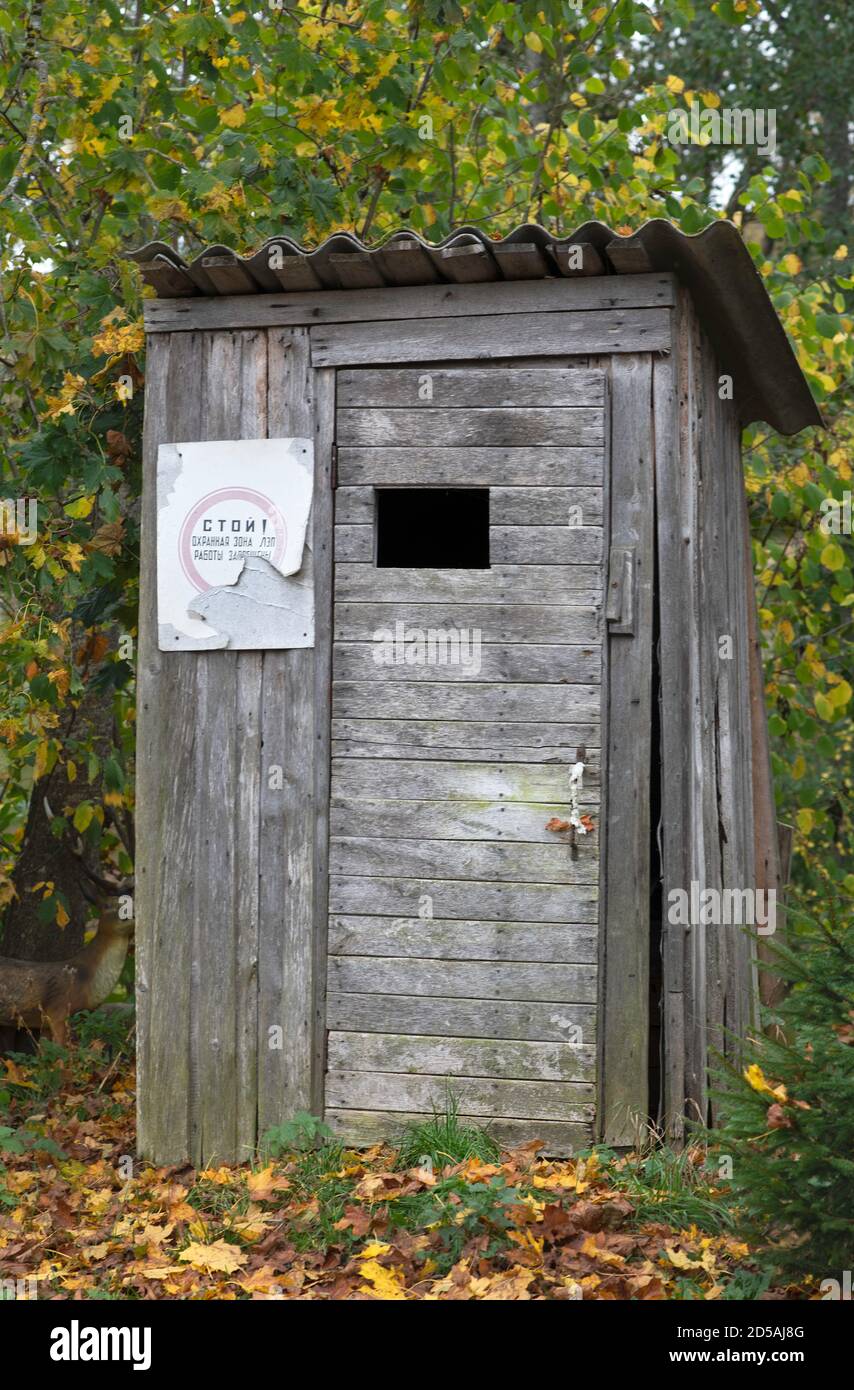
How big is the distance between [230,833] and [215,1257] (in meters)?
1.68

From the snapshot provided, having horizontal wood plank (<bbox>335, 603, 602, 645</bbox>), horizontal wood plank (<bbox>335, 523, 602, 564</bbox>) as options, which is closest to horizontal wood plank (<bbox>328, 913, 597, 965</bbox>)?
horizontal wood plank (<bbox>335, 603, 602, 645</bbox>)

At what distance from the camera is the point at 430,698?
560 centimetres

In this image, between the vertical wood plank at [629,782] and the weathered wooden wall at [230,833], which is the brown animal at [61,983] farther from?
the vertical wood plank at [629,782]

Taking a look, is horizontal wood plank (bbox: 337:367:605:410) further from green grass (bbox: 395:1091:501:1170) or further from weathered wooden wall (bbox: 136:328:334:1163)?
green grass (bbox: 395:1091:501:1170)

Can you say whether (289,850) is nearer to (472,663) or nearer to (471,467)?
(472,663)

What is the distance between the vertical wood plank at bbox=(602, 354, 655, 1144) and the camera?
537 centimetres

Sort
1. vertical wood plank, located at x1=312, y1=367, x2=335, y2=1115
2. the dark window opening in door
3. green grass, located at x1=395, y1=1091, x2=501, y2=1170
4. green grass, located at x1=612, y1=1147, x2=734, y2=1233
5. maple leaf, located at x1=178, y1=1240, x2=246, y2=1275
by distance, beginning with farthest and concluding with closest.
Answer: the dark window opening in door, vertical wood plank, located at x1=312, y1=367, x2=335, y2=1115, green grass, located at x1=395, y1=1091, x2=501, y2=1170, green grass, located at x1=612, y1=1147, x2=734, y2=1233, maple leaf, located at x1=178, y1=1240, x2=246, y2=1275

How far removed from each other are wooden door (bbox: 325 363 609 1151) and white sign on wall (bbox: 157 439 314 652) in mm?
165

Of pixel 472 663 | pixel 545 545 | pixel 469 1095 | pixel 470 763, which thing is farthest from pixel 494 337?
pixel 469 1095

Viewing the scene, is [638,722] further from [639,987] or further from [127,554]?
[127,554]

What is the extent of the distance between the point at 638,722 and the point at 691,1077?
135 cm

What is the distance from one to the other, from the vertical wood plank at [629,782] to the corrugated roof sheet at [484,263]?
16.3 inches

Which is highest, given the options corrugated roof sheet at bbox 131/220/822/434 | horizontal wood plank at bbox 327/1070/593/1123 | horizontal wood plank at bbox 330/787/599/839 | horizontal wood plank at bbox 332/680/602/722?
corrugated roof sheet at bbox 131/220/822/434

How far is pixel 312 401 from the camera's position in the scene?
5.74 m
